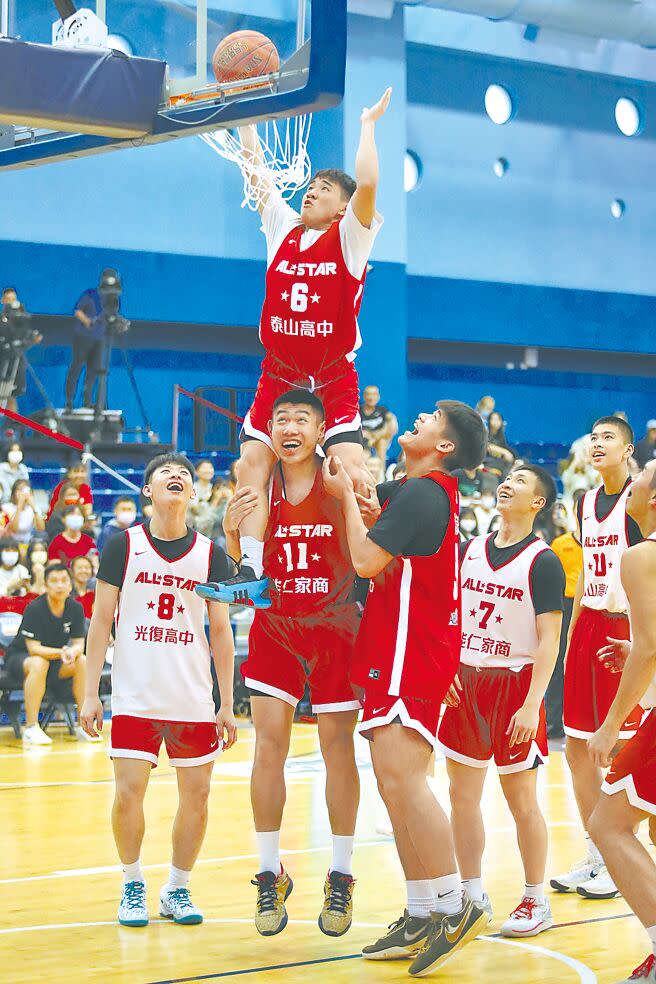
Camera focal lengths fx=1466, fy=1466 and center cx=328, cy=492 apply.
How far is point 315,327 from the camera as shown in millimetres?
5527

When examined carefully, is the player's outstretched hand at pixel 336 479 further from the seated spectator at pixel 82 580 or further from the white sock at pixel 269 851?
the seated spectator at pixel 82 580

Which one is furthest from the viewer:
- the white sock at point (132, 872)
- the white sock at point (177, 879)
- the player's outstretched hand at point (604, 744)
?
the white sock at point (177, 879)

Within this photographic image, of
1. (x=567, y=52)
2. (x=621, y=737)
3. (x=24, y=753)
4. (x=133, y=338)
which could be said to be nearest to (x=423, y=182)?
(x=567, y=52)

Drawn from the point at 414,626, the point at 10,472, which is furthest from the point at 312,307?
the point at 10,472

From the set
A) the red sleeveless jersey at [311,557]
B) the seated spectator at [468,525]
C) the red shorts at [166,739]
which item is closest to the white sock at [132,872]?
the red shorts at [166,739]

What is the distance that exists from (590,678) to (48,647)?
5743 mm

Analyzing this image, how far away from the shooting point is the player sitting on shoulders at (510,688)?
579cm

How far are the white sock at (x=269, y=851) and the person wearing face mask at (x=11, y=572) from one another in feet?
23.0

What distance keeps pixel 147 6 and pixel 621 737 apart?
13.2 ft

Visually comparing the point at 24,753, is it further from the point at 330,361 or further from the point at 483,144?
the point at 483,144

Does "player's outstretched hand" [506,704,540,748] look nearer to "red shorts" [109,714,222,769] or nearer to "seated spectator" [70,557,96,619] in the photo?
"red shorts" [109,714,222,769]

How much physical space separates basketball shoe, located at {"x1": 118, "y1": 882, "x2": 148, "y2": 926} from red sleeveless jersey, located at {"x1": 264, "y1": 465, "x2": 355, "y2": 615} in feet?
4.16

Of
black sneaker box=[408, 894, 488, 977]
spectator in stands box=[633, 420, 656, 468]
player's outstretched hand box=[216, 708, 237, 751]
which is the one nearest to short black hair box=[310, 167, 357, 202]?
player's outstretched hand box=[216, 708, 237, 751]

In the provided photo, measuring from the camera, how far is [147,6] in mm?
6934
